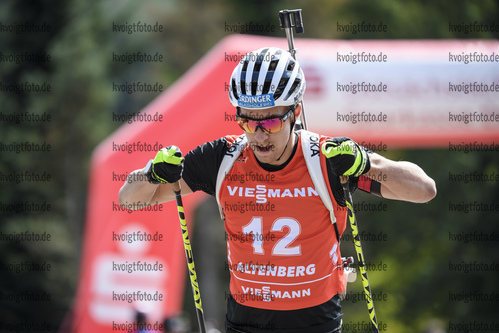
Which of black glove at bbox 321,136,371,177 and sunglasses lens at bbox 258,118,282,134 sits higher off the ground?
sunglasses lens at bbox 258,118,282,134

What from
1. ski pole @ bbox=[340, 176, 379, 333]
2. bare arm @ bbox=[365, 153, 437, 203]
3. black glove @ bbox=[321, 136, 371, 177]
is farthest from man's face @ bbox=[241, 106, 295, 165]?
bare arm @ bbox=[365, 153, 437, 203]

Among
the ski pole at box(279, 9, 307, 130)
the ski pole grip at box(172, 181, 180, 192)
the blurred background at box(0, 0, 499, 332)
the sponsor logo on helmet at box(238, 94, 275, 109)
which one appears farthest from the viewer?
the blurred background at box(0, 0, 499, 332)

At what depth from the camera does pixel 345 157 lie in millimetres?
3545

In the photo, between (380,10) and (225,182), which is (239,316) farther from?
(380,10)

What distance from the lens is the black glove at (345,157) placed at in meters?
Answer: 3.55

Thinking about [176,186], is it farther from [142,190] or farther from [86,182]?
→ [86,182]

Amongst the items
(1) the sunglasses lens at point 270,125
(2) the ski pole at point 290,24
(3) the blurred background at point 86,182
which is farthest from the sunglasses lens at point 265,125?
(3) the blurred background at point 86,182

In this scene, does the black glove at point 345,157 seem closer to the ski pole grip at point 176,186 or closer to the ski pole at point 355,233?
the ski pole at point 355,233

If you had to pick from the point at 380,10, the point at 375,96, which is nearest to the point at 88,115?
the point at 380,10

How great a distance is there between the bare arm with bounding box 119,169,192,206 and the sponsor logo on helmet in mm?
645

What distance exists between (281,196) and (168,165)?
0.64 m

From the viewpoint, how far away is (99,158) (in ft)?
27.7

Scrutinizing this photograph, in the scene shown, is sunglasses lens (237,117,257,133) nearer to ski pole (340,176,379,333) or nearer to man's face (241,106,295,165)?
man's face (241,106,295,165)

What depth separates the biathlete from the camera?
3723 millimetres
